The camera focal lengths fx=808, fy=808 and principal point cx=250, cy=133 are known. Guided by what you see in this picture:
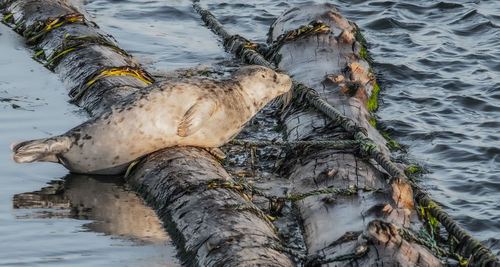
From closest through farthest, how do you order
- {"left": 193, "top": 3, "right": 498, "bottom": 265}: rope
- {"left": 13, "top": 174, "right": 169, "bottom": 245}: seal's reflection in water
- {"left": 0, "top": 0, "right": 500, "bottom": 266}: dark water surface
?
{"left": 193, "top": 3, "right": 498, "bottom": 265}: rope
{"left": 0, "top": 0, "right": 500, "bottom": 266}: dark water surface
{"left": 13, "top": 174, "right": 169, "bottom": 245}: seal's reflection in water

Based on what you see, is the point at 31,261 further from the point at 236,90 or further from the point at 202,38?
the point at 202,38

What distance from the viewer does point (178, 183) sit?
5.87 m

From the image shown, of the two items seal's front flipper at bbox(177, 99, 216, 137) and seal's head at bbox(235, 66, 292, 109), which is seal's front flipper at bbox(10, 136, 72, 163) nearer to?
seal's front flipper at bbox(177, 99, 216, 137)

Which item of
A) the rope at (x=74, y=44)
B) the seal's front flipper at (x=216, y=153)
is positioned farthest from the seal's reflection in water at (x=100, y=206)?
the rope at (x=74, y=44)

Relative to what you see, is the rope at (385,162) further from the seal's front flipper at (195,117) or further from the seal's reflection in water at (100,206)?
the seal's reflection in water at (100,206)

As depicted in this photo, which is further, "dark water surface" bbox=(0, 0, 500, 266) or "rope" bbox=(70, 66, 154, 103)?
"rope" bbox=(70, 66, 154, 103)

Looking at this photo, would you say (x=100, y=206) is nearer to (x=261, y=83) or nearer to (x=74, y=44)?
(x=261, y=83)

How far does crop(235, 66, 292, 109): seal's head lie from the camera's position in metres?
7.52

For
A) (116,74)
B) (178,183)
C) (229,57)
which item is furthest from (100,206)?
(229,57)

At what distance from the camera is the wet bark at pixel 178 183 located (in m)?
4.93

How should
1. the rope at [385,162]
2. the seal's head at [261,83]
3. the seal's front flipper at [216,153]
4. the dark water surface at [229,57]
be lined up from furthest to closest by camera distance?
the seal's head at [261,83] → the seal's front flipper at [216,153] → the dark water surface at [229,57] → the rope at [385,162]

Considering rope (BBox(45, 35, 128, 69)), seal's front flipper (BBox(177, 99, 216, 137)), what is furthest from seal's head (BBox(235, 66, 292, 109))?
rope (BBox(45, 35, 128, 69))

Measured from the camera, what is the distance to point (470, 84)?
32.9 ft

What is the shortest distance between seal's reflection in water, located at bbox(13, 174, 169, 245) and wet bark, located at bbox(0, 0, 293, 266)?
104 millimetres
